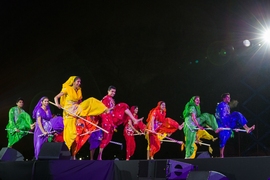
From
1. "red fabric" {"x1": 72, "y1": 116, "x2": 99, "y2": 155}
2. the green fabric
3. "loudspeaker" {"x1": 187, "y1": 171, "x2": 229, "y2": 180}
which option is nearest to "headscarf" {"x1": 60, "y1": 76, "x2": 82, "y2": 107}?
"red fabric" {"x1": 72, "y1": 116, "x2": 99, "y2": 155}

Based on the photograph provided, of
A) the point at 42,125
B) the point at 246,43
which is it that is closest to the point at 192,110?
the point at 42,125

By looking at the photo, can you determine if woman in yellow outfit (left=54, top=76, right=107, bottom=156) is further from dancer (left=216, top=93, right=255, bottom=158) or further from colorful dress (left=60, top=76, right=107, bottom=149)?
dancer (left=216, top=93, right=255, bottom=158)

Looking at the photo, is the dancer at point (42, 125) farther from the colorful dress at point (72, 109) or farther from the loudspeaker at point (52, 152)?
the loudspeaker at point (52, 152)

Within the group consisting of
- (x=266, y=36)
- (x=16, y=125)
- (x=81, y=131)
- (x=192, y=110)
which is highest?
(x=266, y=36)

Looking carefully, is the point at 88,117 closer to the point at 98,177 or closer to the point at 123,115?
the point at 123,115

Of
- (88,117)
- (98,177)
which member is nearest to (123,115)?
(88,117)

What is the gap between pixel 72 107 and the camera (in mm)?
6410

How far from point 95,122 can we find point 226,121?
9.22 feet

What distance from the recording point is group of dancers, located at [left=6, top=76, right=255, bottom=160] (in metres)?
6.46

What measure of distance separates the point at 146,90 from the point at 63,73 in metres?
3.37

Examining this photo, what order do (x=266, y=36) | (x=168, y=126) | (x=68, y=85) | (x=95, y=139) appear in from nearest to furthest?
(x=68, y=85), (x=95, y=139), (x=168, y=126), (x=266, y=36)

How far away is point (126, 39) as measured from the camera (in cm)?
1416

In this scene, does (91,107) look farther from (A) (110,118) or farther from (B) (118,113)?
(B) (118,113)

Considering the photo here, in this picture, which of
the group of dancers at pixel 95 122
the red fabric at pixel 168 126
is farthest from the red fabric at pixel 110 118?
the red fabric at pixel 168 126
